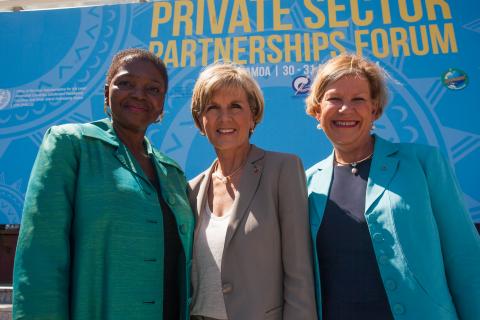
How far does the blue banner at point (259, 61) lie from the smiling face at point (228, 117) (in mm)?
2875

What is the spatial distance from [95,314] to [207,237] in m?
0.55

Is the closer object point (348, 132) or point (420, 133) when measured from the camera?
point (348, 132)

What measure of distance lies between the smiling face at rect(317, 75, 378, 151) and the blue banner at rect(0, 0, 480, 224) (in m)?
2.73

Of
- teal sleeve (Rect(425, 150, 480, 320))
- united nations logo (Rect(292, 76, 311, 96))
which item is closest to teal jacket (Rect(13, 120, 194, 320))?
teal sleeve (Rect(425, 150, 480, 320))

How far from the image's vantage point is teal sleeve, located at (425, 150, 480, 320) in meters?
1.69

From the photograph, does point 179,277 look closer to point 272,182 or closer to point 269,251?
point 269,251

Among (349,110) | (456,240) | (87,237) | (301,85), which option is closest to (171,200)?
(87,237)

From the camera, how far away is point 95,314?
1516 mm

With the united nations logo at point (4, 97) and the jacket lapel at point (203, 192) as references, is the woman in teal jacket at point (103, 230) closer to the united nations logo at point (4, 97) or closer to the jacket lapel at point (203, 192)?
the jacket lapel at point (203, 192)

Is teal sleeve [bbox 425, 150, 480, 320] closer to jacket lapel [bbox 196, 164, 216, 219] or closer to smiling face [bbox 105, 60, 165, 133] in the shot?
jacket lapel [bbox 196, 164, 216, 219]

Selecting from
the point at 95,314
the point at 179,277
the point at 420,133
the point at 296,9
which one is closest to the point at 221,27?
the point at 296,9

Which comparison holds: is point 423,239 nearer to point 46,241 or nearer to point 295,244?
point 295,244

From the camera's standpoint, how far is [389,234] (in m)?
1.74

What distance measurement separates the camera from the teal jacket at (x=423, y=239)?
166 centimetres
